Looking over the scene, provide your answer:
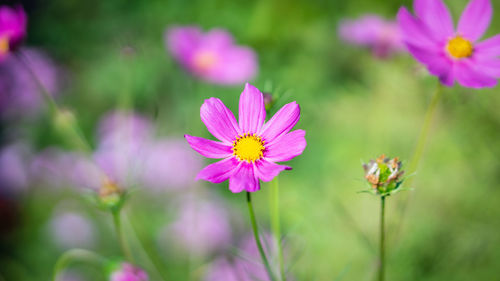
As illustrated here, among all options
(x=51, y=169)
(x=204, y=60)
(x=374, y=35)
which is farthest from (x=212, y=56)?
(x=51, y=169)

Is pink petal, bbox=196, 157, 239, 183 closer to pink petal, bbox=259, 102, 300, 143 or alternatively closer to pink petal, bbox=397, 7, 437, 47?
pink petal, bbox=259, 102, 300, 143

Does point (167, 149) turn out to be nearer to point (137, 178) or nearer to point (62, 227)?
point (137, 178)

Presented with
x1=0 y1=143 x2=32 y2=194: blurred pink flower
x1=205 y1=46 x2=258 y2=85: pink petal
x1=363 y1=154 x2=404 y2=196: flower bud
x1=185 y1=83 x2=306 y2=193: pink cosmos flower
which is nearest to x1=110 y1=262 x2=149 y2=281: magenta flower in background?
x1=185 y1=83 x2=306 y2=193: pink cosmos flower

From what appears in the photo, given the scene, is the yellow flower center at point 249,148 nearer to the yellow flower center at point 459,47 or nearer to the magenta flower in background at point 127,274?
the magenta flower in background at point 127,274

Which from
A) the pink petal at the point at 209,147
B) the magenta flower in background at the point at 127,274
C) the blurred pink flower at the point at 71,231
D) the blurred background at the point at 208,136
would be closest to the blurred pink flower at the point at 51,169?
the blurred background at the point at 208,136

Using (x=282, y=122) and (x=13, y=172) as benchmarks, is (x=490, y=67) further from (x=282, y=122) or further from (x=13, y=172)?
(x=13, y=172)
